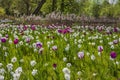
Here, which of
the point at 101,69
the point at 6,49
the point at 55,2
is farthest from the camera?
the point at 55,2

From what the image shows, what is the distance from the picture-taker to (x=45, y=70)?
5117mm

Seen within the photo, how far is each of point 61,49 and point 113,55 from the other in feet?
7.23

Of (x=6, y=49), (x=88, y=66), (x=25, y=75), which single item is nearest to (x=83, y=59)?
(x=88, y=66)

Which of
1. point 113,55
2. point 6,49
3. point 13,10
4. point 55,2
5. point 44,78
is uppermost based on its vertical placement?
point 113,55

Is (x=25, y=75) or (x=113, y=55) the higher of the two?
(x=113, y=55)

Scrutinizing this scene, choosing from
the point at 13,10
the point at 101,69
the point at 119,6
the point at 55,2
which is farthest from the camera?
the point at 13,10

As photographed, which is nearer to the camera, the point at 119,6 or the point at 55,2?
the point at 55,2

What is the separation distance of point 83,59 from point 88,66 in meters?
0.48

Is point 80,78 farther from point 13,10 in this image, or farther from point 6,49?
point 13,10

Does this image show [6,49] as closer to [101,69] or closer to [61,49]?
[61,49]

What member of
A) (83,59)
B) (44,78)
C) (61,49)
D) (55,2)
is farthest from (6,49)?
(55,2)

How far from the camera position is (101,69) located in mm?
5047

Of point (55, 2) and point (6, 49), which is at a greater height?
point (6, 49)

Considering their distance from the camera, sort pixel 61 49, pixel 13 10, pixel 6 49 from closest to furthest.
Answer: pixel 61 49 → pixel 6 49 → pixel 13 10
